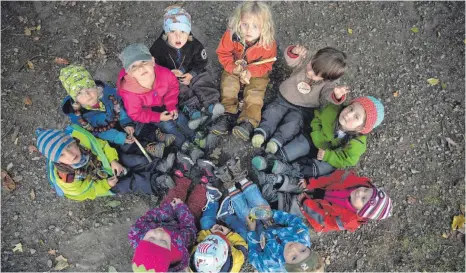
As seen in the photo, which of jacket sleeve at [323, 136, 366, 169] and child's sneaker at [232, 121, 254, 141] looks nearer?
jacket sleeve at [323, 136, 366, 169]

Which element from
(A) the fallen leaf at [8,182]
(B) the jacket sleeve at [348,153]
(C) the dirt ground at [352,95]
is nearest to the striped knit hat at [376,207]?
(B) the jacket sleeve at [348,153]

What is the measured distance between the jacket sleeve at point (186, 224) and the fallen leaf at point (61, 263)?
70.0 inches

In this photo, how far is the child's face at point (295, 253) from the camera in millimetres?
4246

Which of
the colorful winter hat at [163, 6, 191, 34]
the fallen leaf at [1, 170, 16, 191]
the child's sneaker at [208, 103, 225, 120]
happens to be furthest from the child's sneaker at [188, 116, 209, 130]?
the fallen leaf at [1, 170, 16, 191]

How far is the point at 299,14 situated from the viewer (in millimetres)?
6203

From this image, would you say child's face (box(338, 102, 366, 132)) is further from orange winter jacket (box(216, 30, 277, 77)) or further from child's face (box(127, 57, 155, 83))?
child's face (box(127, 57, 155, 83))

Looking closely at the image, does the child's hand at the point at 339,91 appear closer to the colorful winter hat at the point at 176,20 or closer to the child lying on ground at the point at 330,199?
the child lying on ground at the point at 330,199

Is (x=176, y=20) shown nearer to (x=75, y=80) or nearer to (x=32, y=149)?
(x=75, y=80)

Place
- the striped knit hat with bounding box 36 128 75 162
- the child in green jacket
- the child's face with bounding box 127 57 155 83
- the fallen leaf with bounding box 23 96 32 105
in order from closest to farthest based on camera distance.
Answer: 1. the striped knit hat with bounding box 36 128 75 162
2. the child's face with bounding box 127 57 155 83
3. the child in green jacket
4. the fallen leaf with bounding box 23 96 32 105

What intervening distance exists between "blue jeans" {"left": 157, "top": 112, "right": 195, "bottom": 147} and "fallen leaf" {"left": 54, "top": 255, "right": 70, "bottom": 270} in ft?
7.36

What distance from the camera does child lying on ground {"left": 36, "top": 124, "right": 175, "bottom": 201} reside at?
4238 millimetres

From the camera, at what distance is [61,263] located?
17.6ft

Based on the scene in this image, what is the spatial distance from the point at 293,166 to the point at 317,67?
1419mm

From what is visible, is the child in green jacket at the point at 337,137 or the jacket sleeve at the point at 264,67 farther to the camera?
the jacket sleeve at the point at 264,67
